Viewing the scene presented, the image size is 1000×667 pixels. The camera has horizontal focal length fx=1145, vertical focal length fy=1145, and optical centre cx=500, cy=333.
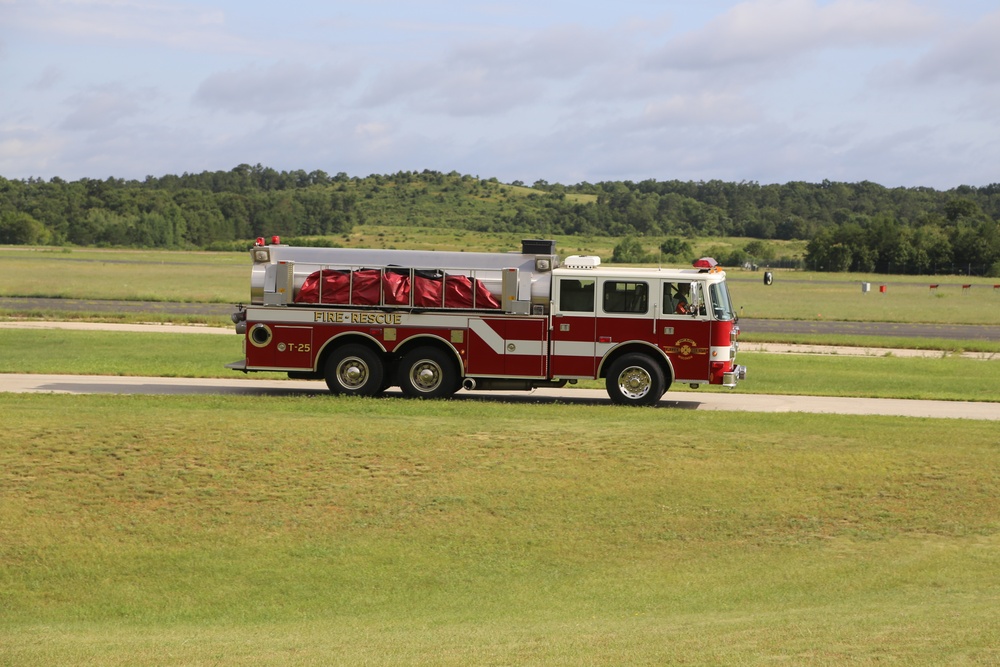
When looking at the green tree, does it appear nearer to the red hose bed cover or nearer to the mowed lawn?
the red hose bed cover

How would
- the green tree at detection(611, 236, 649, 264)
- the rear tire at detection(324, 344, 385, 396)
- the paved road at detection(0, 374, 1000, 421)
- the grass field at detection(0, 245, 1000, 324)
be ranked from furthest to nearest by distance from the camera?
1. the green tree at detection(611, 236, 649, 264)
2. the grass field at detection(0, 245, 1000, 324)
3. the paved road at detection(0, 374, 1000, 421)
4. the rear tire at detection(324, 344, 385, 396)

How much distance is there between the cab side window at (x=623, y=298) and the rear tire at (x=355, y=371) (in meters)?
4.47

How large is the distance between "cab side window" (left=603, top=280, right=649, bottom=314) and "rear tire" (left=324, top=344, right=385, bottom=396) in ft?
14.7

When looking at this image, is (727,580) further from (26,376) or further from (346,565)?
(26,376)

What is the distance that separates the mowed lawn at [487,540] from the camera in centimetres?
990

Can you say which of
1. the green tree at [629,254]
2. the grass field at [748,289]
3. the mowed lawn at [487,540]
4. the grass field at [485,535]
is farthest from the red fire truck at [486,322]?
the green tree at [629,254]

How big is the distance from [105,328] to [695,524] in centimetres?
3069

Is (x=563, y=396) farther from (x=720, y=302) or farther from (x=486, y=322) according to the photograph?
(x=720, y=302)

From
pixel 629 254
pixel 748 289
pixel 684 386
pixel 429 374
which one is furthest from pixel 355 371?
pixel 629 254

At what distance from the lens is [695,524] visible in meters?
14.3

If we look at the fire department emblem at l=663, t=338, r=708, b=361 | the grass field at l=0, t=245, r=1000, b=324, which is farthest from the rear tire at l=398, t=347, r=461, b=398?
the grass field at l=0, t=245, r=1000, b=324

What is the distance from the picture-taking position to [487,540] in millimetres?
13680

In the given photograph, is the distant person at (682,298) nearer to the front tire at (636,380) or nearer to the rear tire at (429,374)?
the front tire at (636,380)

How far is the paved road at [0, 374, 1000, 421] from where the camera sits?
22531mm
